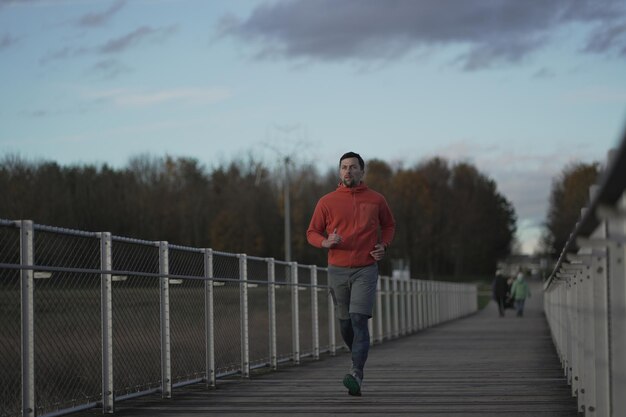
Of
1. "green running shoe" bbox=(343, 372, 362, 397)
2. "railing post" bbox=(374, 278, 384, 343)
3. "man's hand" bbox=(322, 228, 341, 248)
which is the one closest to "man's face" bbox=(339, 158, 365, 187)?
"man's hand" bbox=(322, 228, 341, 248)

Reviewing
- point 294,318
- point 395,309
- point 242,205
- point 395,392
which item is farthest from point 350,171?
point 242,205

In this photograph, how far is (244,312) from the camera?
→ 45.2 ft

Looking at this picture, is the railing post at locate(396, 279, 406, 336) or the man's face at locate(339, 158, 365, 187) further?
the railing post at locate(396, 279, 406, 336)

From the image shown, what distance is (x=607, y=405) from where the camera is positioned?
21.2 ft

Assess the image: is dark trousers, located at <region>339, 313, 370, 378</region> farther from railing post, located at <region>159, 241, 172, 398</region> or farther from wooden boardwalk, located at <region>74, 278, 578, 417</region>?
railing post, located at <region>159, 241, 172, 398</region>

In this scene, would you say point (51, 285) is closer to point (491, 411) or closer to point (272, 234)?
point (491, 411)

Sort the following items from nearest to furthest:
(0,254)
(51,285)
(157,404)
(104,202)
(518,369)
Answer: (0,254)
(51,285)
(157,404)
(518,369)
(104,202)

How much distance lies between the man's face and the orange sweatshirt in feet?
0.21

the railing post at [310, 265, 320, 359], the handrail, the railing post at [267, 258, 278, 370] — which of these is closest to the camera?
the handrail

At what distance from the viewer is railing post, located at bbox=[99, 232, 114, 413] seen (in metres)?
9.26

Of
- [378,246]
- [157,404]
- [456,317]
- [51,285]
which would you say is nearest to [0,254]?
[51,285]

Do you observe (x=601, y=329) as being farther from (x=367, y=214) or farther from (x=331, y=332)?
(x=331, y=332)

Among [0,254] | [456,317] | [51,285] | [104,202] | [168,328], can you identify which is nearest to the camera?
[0,254]

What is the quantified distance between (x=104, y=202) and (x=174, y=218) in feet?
35.8
